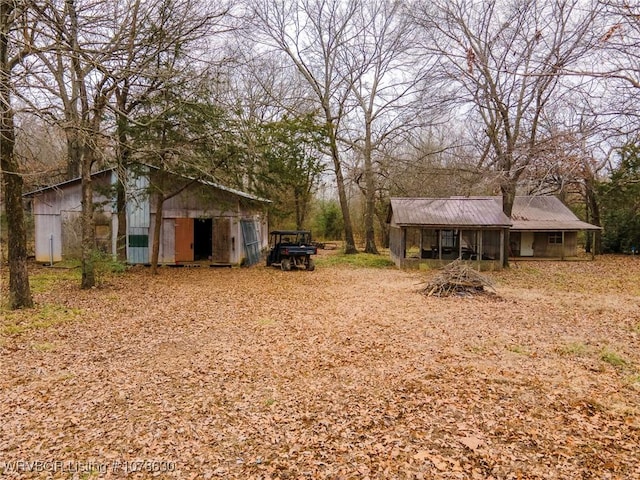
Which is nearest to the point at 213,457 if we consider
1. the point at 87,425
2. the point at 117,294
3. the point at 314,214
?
the point at 87,425

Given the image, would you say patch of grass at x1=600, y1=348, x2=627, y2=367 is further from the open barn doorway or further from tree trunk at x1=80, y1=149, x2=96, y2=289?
the open barn doorway

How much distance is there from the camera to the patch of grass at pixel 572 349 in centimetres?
634

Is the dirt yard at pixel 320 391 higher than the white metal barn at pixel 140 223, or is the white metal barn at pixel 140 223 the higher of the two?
the white metal barn at pixel 140 223

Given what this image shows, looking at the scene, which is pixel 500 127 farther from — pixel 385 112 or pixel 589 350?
pixel 589 350

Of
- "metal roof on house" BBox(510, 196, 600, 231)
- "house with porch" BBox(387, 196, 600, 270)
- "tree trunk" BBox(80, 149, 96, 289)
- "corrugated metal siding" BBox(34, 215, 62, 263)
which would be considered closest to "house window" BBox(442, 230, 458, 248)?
"house with porch" BBox(387, 196, 600, 270)

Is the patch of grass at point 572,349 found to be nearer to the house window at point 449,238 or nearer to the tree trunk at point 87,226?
the tree trunk at point 87,226

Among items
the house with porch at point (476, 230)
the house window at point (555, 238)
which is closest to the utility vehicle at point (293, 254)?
the house with porch at point (476, 230)

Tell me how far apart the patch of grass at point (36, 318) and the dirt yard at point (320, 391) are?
49mm

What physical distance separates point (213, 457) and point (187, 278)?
1133 cm

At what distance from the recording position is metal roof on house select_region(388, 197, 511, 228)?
17984 mm

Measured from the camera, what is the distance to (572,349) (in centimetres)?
647

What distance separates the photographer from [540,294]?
11.9 metres

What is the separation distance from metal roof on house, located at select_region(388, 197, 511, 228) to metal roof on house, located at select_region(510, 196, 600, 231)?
4275 millimetres

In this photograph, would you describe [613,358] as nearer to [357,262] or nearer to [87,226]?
[87,226]
